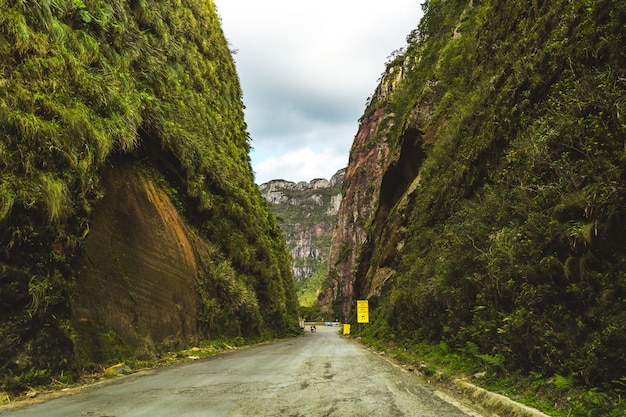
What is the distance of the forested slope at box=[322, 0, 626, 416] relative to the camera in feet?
16.4

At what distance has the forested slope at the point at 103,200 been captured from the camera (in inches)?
281

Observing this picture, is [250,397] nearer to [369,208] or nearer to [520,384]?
[520,384]

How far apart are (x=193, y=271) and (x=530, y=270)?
12.6m

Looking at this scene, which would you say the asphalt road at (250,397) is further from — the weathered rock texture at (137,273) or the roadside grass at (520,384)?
the weathered rock texture at (137,273)

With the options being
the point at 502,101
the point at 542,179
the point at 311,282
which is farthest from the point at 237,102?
the point at 311,282

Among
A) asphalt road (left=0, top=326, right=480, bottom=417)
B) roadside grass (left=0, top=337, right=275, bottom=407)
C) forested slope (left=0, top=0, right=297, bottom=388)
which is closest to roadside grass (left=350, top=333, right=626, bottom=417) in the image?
asphalt road (left=0, top=326, right=480, bottom=417)

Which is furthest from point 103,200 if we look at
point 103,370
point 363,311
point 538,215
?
point 363,311

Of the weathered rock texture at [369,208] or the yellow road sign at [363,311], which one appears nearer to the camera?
the weathered rock texture at [369,208]

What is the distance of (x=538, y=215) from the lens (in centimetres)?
645

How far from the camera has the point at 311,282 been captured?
170 meters

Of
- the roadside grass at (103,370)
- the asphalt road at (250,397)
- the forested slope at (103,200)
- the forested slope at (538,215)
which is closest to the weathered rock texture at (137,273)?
the forested slope at (103,200)

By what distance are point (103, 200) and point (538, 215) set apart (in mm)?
10695

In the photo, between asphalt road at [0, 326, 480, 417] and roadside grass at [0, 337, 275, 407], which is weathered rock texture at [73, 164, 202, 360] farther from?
asphalt road at [0, 326, 480, 417]

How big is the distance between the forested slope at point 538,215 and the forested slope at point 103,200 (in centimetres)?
850
